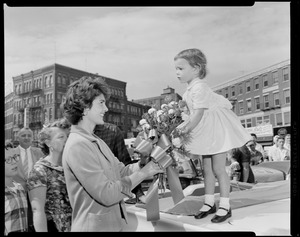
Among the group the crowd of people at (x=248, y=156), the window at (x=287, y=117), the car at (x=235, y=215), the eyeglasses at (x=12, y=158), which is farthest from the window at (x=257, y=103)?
the eyeglasses at (x=12, y=158)

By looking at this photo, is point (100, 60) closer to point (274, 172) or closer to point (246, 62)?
point (246, 62)

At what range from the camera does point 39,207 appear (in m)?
1.80

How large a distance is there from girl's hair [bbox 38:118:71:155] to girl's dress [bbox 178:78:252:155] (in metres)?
0.65

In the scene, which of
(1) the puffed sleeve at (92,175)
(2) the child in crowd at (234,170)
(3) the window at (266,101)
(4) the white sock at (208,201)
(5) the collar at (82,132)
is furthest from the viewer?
(2) the child in crowd at (234,170)

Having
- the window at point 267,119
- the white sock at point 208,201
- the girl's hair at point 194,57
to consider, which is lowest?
the white sock at point 208,201

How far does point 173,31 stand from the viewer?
2.08 metres

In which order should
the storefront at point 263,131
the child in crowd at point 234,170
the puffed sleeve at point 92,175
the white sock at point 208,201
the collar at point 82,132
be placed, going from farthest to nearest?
the child in crowd at point 234,170, the storefront at point 263,131, the white sock at point 208,201, the collar at point 82,132, the puffed sleeve at point 92,175

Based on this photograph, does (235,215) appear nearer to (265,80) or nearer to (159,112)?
(159,112)

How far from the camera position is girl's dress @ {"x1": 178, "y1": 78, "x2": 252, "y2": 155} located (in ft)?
6.54

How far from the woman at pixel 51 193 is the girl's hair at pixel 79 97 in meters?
0.13

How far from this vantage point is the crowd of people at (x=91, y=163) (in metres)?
1.72

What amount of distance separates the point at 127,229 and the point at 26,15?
1291 mm

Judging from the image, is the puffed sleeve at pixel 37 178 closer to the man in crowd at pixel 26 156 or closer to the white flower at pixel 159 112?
the man in crowd at pixel 26 156

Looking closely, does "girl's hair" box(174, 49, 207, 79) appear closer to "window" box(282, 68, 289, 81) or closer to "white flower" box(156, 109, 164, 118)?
"white flower" box(156, 109, 164, 118)
